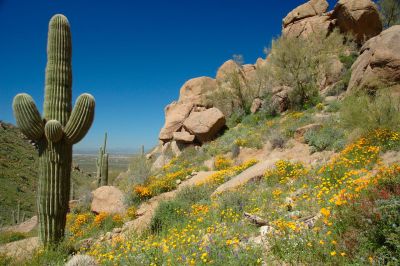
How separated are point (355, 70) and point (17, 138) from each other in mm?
47573

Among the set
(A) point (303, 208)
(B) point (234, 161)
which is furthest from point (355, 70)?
(A) point (303, 208)

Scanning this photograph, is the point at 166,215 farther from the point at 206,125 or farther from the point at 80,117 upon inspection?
the point at 206,125

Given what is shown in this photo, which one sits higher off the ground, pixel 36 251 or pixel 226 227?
pixel 226 227

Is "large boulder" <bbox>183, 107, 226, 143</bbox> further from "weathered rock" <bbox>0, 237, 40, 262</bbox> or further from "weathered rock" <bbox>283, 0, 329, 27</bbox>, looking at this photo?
"weathered rock" <bbox>283, 0, 329, 27</bbox>

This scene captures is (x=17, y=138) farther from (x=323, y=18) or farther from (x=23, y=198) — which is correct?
(x=323, y=18)

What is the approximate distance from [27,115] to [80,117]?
107 cm

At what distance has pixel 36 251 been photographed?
19.5 ft

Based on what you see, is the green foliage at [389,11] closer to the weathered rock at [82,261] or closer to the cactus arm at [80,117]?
the cactus arm at [80,117]

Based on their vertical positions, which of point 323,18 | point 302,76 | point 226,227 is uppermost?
point 323,18

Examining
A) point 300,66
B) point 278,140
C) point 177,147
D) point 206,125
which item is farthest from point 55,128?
point 300,66

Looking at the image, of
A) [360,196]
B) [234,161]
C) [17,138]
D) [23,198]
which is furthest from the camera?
[17,138]

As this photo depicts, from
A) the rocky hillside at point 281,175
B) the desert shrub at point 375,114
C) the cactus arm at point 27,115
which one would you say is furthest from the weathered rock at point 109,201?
the desert shrub at point 375,114

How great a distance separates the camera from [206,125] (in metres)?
19.1

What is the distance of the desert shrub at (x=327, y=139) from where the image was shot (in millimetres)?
9830
